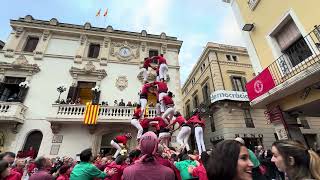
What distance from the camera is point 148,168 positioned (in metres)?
2.32

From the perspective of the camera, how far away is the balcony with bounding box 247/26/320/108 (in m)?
6.13

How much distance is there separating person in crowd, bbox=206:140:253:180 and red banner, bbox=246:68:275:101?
6.90m

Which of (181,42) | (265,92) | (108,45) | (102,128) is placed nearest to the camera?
(265,92)

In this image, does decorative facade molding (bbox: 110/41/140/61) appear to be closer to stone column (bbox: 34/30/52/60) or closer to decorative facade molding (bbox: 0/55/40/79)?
stone column (bbox: 34/30/52/60)

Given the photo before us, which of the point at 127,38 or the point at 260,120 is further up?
the point at 127,38

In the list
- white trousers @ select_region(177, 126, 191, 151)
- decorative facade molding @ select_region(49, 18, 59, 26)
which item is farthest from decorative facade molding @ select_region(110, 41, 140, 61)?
white trousers @ select_region(177, 126, 191, 151)

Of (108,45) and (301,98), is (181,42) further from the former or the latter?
(301,98)

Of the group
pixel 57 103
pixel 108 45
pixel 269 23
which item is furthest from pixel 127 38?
pixel 269 23

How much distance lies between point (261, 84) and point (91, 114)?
10750mm

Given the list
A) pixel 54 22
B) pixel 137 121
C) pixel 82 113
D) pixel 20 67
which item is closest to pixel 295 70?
pixel 137 121

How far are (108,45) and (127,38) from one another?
6.46ft

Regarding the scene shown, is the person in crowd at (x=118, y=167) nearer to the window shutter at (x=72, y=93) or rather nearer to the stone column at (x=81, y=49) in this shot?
the window shutter at (x=72, y=93)

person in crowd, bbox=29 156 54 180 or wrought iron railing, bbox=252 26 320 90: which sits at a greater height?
wrought iron railing, bbox=252 26 320 90

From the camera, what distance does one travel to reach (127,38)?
18.0m
